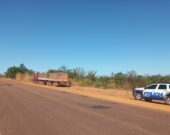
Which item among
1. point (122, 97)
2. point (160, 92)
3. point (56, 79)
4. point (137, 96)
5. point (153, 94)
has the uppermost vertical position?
point (56, 79)

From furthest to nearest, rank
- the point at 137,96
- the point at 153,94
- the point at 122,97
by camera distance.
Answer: the point at 122,97 < the point at 137,96 < the point at 153,94

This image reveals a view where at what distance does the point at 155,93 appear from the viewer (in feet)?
103

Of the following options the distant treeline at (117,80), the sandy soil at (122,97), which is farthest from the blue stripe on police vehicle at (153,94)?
the distant treeline at (117,80)

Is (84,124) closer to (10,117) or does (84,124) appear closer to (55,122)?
(55,122)

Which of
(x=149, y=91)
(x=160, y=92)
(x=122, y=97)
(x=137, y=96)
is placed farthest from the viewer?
(x=122, y=97)

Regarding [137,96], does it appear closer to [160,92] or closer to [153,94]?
[153,94]

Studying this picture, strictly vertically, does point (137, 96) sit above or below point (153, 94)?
below

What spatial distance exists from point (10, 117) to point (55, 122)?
2.76 meters

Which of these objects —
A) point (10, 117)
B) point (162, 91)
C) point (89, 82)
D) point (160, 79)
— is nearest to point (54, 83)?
point (89, 82)

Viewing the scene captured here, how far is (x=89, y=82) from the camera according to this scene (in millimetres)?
72188

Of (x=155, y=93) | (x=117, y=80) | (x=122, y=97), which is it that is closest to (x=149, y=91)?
(x=155, y=93)

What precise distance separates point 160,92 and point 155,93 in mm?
731

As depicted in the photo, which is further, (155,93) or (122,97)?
(122,97)

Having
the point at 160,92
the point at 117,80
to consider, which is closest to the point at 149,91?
the point at 160,92
